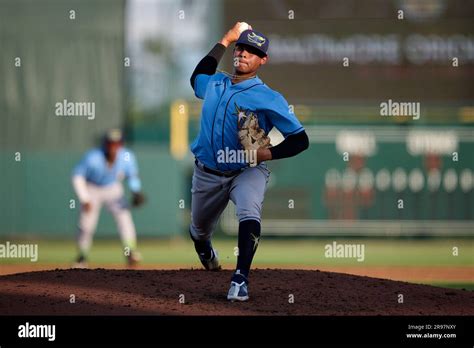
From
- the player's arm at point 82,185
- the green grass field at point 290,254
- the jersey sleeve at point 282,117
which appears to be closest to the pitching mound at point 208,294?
the jersey sleeve at point 282,117

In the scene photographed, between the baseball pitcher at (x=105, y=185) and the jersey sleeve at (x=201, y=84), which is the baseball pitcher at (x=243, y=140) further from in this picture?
the baseball pitcher at (x=105, y=185)

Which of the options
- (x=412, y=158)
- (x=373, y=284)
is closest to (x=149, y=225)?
(x=412, y=158)

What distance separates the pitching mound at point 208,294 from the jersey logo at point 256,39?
4.48 ft

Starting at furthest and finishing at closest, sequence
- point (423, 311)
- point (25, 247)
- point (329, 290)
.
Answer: point (25, 247) < point (329, 290) < point (423, 311)

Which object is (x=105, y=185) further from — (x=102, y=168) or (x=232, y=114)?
(x=232, y=114)

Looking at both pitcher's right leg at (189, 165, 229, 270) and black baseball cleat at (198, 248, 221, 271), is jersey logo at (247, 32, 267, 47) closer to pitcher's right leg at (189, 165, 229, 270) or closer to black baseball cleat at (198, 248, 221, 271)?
pitcher's right leg at (189, 165, 229, 270)

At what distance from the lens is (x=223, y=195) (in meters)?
5.33

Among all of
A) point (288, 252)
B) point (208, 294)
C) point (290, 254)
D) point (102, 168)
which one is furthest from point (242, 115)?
point (288, 252)

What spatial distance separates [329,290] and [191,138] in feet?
26.0

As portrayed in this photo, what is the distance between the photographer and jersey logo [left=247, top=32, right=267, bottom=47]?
5.04m
